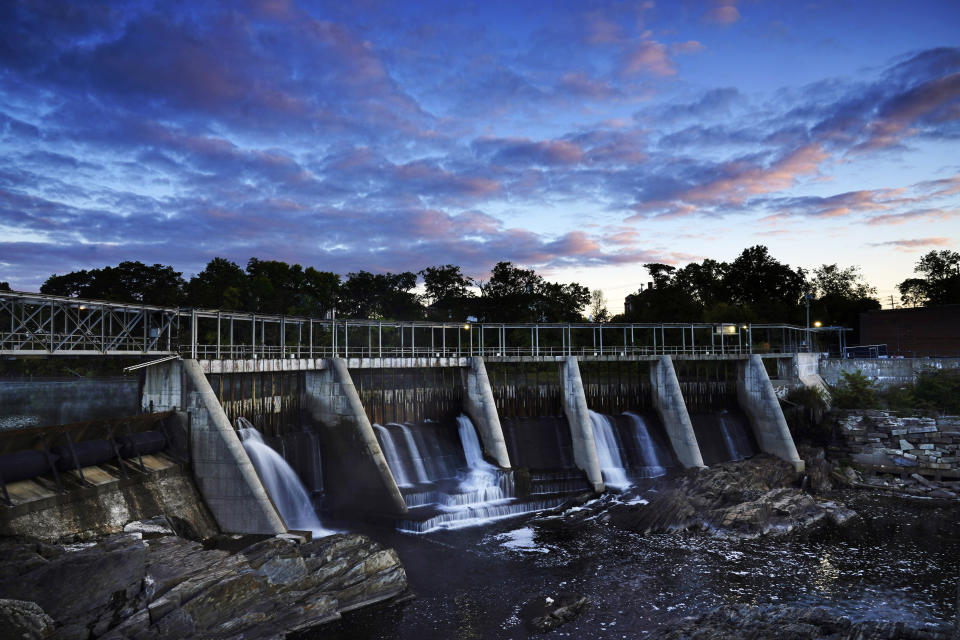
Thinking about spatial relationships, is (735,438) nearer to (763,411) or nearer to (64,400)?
(763,411)

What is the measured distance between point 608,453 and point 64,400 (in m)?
38.1

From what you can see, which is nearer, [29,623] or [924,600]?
[29,623]

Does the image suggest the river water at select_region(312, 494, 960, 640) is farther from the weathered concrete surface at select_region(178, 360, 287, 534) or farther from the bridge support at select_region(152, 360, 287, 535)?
the bridge support at select_region(152, 360, 287, 535)

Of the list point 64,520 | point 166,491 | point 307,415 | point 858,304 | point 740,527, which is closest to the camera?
point 64,520

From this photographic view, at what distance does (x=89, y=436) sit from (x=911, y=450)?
2016 inches

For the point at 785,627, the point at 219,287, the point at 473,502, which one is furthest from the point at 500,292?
the point at 785,627

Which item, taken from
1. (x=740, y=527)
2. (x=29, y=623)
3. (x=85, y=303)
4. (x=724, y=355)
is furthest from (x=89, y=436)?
(x=724, y=355)

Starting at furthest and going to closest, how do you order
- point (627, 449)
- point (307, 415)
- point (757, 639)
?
point (627, 449) → point (307, 415) → point (757, 639)

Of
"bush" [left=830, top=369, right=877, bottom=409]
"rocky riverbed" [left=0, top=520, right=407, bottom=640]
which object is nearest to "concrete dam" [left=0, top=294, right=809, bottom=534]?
"rocky riverbed" [left=0, top=520, right=407, bottom=640]

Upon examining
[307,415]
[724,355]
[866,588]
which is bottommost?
[866,588]

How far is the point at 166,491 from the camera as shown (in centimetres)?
2328

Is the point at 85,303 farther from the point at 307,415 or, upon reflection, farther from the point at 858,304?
the point at 858,304

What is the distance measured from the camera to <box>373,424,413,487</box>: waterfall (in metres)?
33.4

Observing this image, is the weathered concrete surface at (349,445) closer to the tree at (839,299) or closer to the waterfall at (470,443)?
the waterfall at (470,443)
